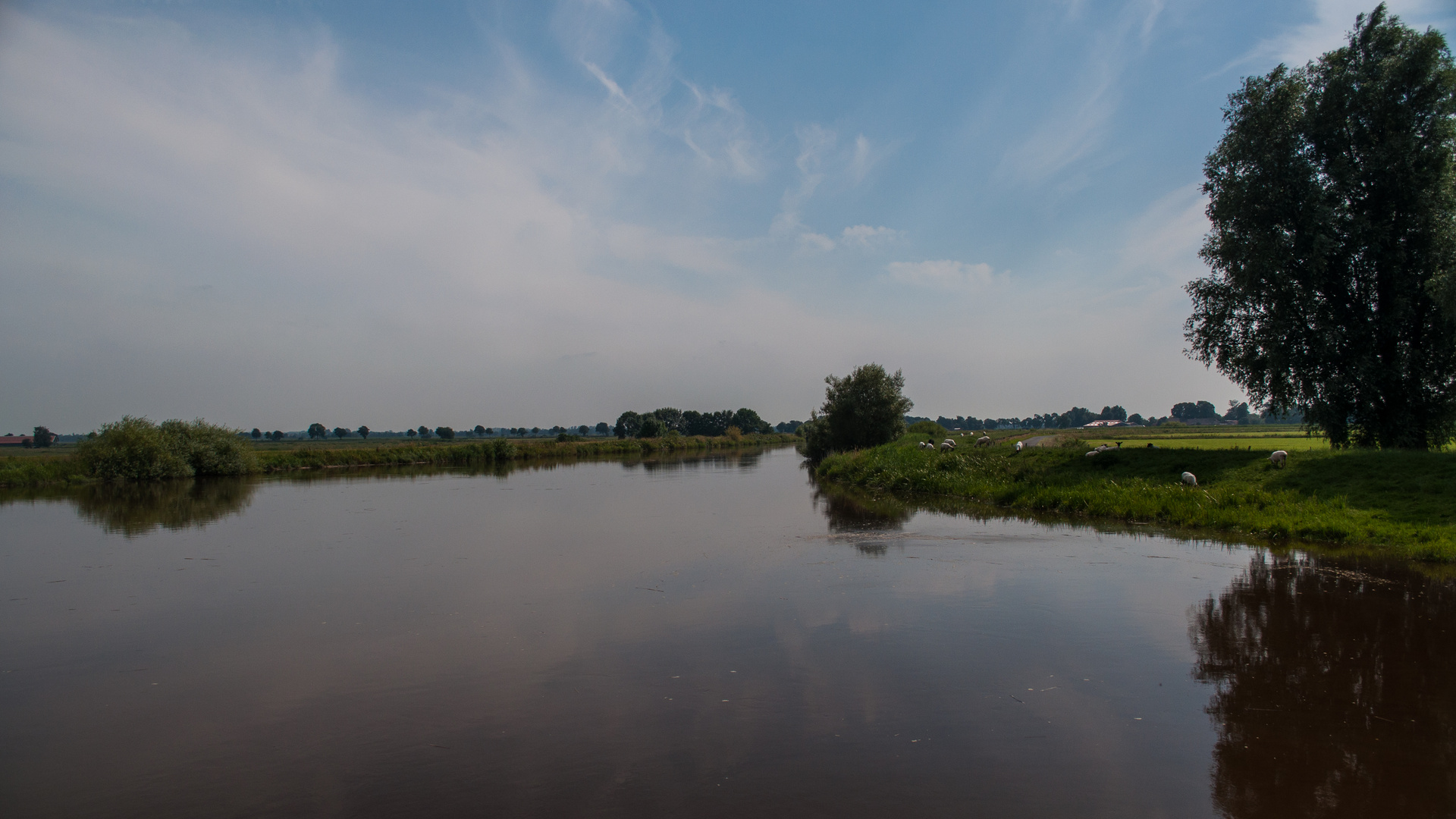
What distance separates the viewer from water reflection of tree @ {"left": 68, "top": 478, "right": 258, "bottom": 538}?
733 inches

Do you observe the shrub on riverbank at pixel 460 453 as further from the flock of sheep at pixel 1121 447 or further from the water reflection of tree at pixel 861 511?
the flock of sheep at pixel 1121 447

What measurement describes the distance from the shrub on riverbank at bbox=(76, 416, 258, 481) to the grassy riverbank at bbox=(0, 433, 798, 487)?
78 cm

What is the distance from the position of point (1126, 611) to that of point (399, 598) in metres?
9.65

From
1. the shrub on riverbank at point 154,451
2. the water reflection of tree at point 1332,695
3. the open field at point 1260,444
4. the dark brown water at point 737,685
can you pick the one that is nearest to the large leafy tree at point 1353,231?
the open field at point 1260,444

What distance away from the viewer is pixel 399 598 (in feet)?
32.3

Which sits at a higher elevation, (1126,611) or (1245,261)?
(1245,261)

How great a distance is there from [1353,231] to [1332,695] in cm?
1797

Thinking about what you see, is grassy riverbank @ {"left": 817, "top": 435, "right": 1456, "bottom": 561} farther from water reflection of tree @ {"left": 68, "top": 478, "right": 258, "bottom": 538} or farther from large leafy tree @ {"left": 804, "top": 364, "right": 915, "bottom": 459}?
water reflection of tree @ {"left": 68, "top": 478, "right": 258, "bottom": 538}

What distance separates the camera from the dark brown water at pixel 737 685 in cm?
441

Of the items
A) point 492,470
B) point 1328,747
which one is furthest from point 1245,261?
point 492,470

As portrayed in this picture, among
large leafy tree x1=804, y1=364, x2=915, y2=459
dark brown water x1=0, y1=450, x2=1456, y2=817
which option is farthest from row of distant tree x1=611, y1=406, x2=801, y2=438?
dark brown water x1=0, y1=450, x2=1456, y2=817

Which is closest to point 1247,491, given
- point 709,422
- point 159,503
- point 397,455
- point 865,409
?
point 865,409

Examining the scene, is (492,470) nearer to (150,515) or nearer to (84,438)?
(84,438)

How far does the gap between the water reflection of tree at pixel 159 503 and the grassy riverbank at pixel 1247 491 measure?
22.4 metres
